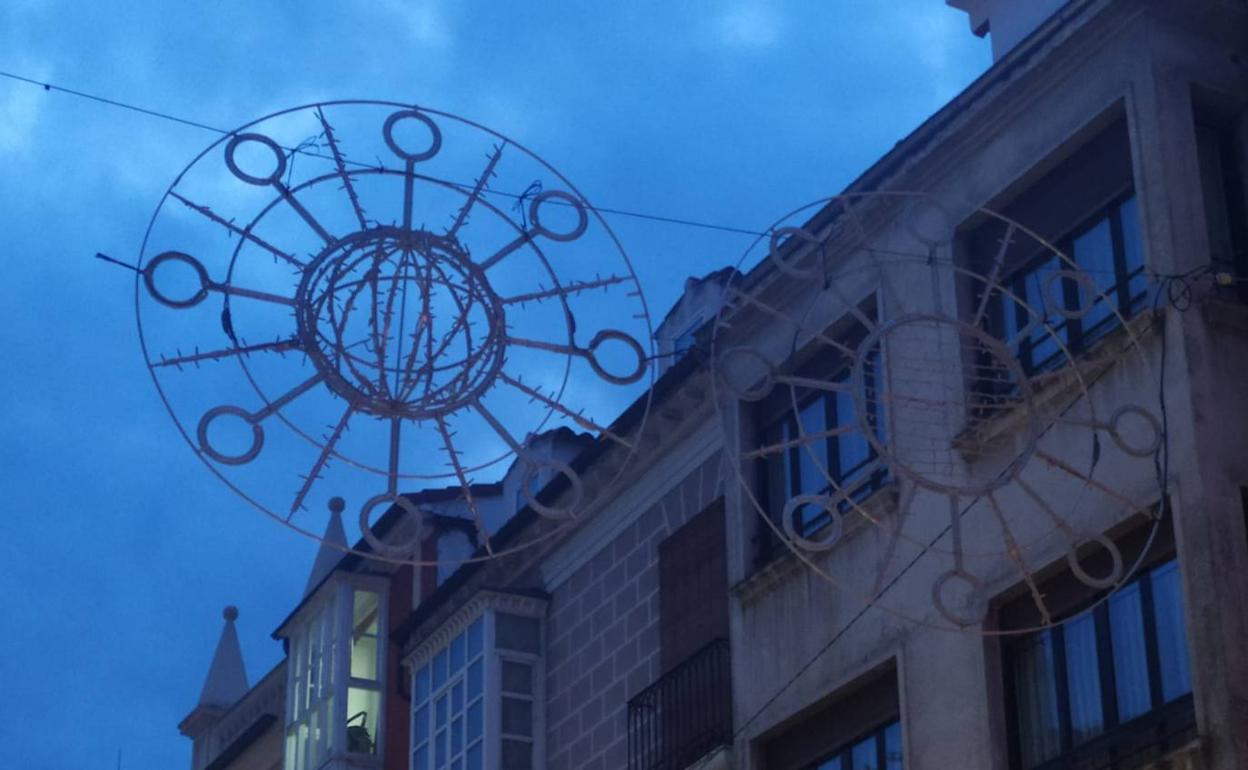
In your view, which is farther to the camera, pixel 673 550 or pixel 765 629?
pixel 673 550

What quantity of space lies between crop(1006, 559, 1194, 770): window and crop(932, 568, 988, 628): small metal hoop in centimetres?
63

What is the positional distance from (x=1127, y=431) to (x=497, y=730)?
9581mm

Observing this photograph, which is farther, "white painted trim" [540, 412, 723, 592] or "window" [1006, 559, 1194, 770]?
"white painted trim" [540, 412, 723, 592]

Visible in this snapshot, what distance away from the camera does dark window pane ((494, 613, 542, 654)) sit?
25391 mm

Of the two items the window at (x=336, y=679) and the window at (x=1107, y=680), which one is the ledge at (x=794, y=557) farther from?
the window at (x=336, y=679)

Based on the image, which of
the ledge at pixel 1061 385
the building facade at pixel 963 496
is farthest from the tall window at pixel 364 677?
Result: the ledge at pixel 1061 385

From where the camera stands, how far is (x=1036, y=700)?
1786cm

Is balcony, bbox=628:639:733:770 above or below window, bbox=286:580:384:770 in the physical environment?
below

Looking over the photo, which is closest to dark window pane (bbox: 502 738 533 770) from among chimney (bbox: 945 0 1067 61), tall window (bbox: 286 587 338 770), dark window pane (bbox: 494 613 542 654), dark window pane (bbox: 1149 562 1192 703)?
dark window pane (bbox: 494 613 542 654)

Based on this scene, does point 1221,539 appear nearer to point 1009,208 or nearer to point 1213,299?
point 1213,299

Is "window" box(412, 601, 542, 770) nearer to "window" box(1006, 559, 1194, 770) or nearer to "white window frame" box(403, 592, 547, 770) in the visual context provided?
"white window frame" box(403, 592, 547, 770)

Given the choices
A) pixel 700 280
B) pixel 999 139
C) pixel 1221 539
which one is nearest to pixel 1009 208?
pixel 999 139

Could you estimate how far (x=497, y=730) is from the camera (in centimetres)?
2475

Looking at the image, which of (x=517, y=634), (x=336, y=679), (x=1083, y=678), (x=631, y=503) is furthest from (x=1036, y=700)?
(x=336, y=679)
